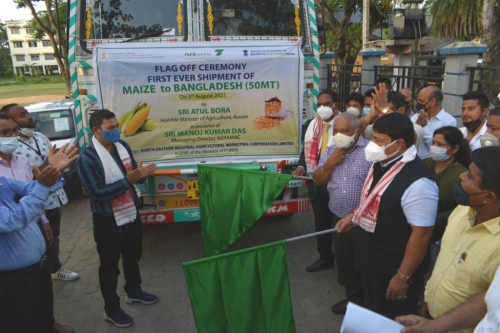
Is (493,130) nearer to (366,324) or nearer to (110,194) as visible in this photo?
(366,324)

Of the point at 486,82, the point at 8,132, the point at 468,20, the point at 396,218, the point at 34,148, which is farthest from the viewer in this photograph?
the point at 468,20

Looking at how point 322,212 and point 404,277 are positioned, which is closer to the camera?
point 404,277

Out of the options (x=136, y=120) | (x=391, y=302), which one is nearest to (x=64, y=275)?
(x=136, y=120)

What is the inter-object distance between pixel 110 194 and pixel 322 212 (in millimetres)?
2126

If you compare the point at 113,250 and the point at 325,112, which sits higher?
the point at 325,112

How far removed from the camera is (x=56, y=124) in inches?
289

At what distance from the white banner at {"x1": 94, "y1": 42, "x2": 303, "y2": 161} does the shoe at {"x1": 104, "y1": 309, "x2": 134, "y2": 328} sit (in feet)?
5.09

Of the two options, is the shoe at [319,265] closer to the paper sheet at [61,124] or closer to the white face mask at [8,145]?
the white face mask at [8,145]

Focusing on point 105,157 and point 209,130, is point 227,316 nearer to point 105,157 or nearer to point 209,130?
point 105,157

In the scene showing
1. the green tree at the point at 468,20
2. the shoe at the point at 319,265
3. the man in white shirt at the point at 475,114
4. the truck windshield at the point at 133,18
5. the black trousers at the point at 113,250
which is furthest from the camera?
the green tree at the point at 468,20

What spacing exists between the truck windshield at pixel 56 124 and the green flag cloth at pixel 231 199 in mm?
4567

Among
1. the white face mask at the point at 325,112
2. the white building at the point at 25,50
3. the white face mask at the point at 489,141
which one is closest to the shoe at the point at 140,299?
the white face mask at the point at 325,112

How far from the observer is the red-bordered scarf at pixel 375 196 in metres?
2.40

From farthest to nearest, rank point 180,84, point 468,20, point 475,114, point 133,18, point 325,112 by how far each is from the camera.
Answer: point 468,20 < point 133,18 < point 180,84 < point 325,112 < point 475,114
